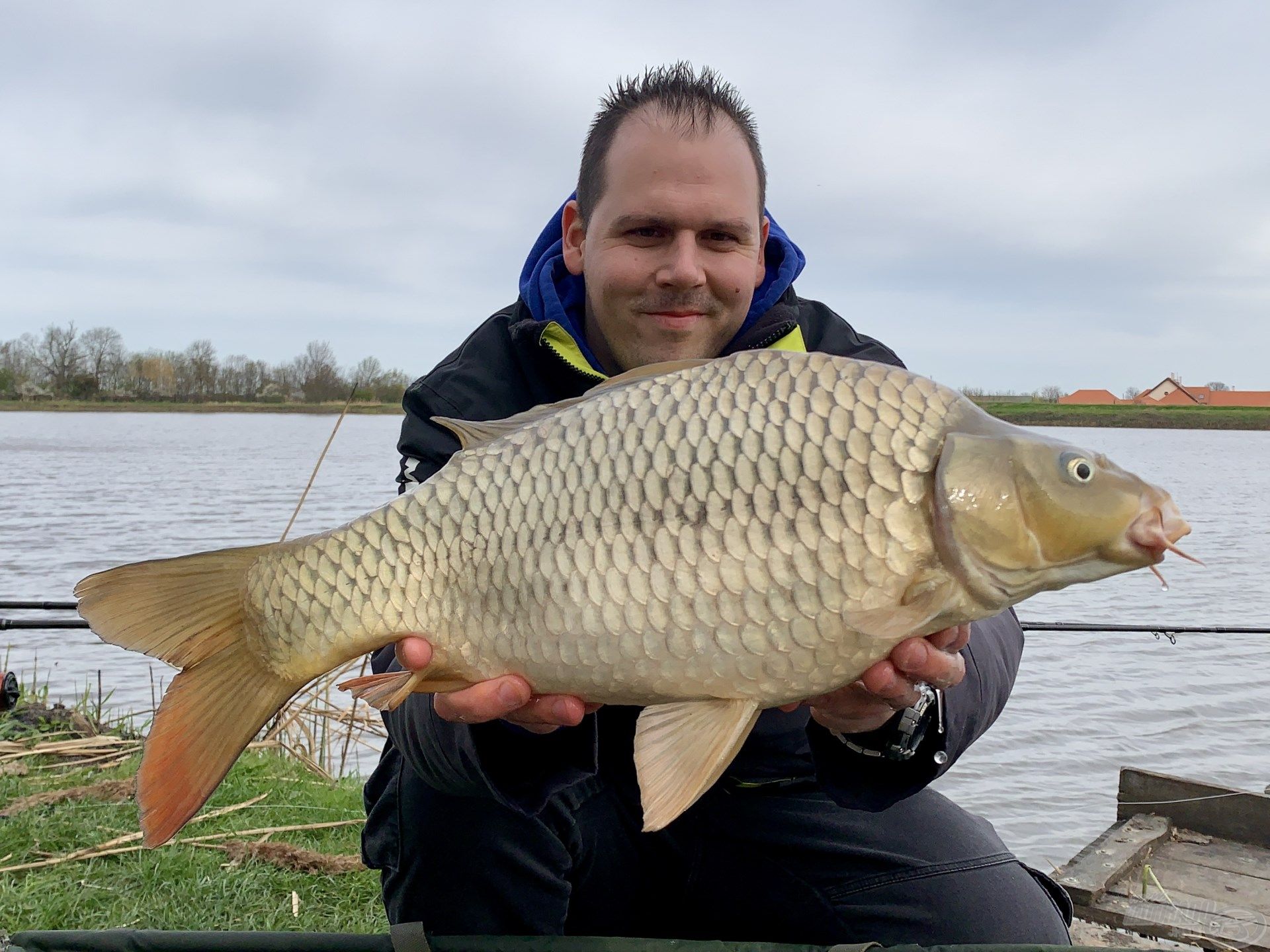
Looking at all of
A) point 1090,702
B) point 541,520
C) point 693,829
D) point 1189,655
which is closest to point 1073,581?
point 541,520

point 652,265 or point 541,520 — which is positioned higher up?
point 652,265

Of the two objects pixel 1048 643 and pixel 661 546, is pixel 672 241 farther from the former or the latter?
pixel 1048 643

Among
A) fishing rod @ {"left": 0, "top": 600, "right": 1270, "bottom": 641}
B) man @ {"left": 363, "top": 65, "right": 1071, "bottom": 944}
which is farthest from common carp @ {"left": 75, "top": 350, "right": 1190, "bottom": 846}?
fishing rod @ {"left": 0, "top": 600, "right": 1270, "bottom": 641}

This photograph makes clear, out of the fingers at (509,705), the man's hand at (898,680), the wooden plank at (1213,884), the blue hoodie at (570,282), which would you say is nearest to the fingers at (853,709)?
the man's hand at (898,680)

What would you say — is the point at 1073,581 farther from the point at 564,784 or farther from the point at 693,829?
the point at 693,829

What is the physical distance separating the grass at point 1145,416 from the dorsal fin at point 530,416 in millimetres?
10541

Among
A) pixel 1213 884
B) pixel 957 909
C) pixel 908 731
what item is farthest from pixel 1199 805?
pixel 908 731

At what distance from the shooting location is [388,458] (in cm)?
1538

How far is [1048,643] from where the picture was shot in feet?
17.6

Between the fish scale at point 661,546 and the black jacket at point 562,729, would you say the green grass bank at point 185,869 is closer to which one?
the black jacket at point 562,729

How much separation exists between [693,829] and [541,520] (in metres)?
0.70

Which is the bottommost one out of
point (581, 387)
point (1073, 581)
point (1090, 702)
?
point (1090, 702)

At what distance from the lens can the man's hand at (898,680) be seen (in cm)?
100

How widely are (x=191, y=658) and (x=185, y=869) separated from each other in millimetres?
1096
